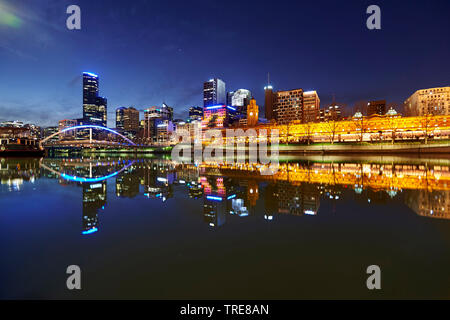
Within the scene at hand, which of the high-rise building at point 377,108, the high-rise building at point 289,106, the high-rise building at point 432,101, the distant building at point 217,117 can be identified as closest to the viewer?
the high-rise building at point 432,101

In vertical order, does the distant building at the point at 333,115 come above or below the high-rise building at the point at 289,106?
below

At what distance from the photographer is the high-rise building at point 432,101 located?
9969 cm

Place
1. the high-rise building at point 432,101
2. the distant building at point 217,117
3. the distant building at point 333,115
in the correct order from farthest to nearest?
the distant building at point 217,117 < the high-rise building at point 432,101 < the distant building at point 333,115

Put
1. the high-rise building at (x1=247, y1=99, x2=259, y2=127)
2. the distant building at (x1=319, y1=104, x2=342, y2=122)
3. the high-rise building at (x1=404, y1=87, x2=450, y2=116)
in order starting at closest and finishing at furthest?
1. the distant building at (x1=319, y1=104, x2=342, y2=122)
2. the high-rise building at (x1=404, y1=87, x2=450, y2=116)
3. the high-rise building at (x1=247, y1=99, x2=259, y2=127)

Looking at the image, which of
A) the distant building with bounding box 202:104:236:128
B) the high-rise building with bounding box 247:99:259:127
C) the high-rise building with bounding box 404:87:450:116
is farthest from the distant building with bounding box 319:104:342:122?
the distant building with bounding box 202:104:236:128

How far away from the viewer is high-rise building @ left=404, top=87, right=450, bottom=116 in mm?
99688

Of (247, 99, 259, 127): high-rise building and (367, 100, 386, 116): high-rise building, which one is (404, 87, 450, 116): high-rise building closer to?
(367, 100, 386, 116): high-rise building

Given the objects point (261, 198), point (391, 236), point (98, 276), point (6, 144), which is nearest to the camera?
point (98, 276)

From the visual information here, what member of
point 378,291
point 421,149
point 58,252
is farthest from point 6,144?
point 421,149

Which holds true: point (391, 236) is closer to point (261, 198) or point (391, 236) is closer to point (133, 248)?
point (261, 198)

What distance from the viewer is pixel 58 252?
2.96m

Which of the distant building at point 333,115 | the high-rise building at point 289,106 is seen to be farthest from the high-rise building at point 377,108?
the high-rise building at point 289,106

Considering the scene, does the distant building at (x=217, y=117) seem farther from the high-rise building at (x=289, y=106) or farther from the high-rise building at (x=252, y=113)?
the high-rise building at (x=289, y=106)
